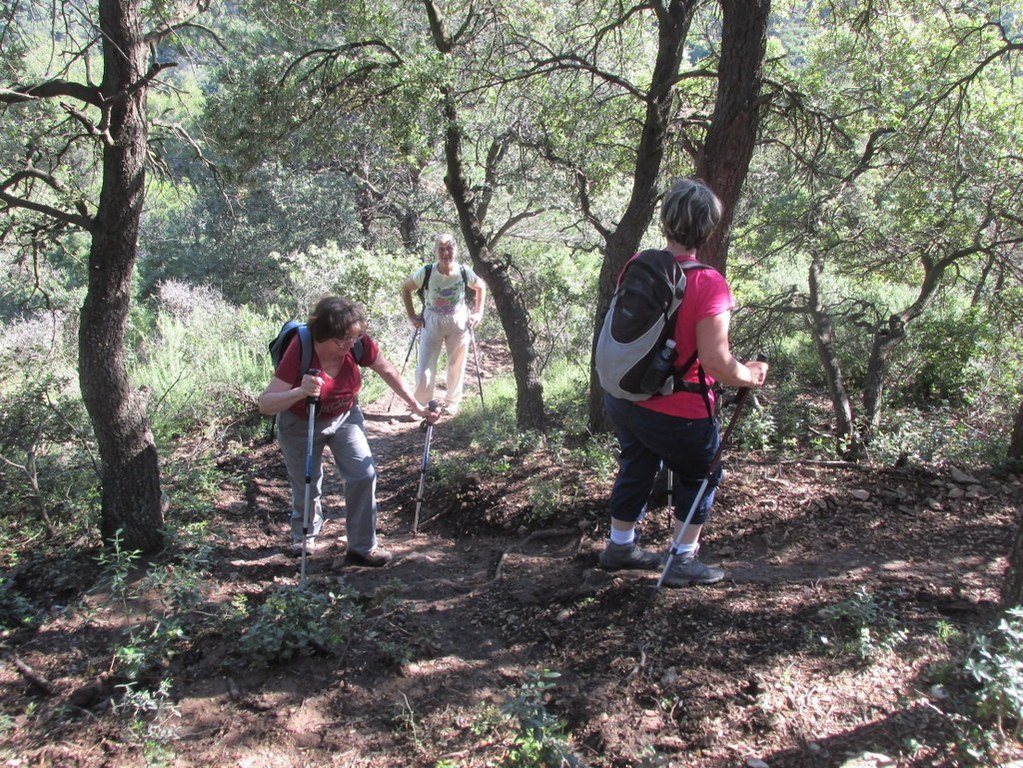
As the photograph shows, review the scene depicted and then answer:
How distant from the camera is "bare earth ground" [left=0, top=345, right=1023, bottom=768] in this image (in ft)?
8.58

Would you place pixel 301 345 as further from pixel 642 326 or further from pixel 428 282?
pixel 428 282

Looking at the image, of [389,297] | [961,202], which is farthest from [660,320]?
[389,297]

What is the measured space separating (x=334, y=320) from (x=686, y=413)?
6.52 ft

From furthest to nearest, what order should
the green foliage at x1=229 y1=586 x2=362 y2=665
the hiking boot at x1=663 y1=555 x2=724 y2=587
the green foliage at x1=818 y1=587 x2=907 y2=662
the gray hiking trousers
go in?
1. the gray hiking trousers
2. the hiking boot at x1=663 y1=555 x2=724 y2=587
3. the green foliage at x1=229 y1=586 x2=362 y2=665
4. the green foliage at x1=818 y1=587 x2=907 y2=662

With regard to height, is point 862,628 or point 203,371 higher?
point 203,371

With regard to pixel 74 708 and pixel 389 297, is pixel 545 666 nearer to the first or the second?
pixel 74 708

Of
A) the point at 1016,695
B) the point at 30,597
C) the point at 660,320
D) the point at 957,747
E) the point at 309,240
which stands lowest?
the point at 30,597

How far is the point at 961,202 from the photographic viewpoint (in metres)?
6.59

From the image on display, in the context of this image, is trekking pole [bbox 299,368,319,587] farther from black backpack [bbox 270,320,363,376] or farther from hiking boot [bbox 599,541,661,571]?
hiking boot [bbox 599,541,661,571]

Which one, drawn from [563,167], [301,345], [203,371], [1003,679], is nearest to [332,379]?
[301,345]

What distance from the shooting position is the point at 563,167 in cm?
760

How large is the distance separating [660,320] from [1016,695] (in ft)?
5.79

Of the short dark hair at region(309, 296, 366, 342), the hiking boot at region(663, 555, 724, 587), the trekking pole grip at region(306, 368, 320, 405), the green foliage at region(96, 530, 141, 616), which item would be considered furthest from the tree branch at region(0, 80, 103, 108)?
the hiking boot at region(663, 555, 724, 587)

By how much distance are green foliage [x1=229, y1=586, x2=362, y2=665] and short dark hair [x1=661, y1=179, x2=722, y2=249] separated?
7.90 feet
